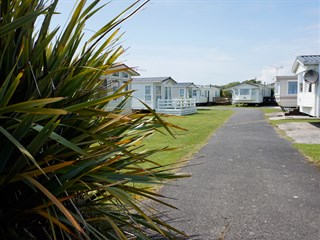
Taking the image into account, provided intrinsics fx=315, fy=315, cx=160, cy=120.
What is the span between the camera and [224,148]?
31.8ft

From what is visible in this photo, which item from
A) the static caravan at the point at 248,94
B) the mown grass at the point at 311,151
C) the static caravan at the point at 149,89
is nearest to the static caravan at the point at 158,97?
the static caravan at the point at 149,89

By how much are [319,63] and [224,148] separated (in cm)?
720

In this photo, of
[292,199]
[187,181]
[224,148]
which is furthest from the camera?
[224,148]

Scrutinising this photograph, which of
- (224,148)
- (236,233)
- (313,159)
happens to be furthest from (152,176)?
(224,148)

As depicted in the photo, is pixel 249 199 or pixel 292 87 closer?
pixel 249 199

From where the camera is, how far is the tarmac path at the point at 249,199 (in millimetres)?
3557

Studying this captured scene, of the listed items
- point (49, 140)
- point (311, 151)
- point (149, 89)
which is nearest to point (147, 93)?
point (149, 89)

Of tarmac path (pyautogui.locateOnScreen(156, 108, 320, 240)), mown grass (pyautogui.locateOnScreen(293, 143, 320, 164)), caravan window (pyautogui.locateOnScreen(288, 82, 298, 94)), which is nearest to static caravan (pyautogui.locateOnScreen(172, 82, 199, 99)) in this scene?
caravan window (pyautogui.locateOnScreen(288, 82, 298, 94))

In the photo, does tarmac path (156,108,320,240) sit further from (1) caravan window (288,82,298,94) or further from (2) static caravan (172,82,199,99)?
(2) static caravan (172,82,199,99)

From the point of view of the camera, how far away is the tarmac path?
3557 mm

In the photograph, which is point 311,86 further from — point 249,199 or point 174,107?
point 174,107

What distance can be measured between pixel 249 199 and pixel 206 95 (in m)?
Answer: 50.4

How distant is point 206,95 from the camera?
54.4 m

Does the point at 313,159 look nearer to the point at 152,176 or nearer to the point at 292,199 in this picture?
the point at 292,199
